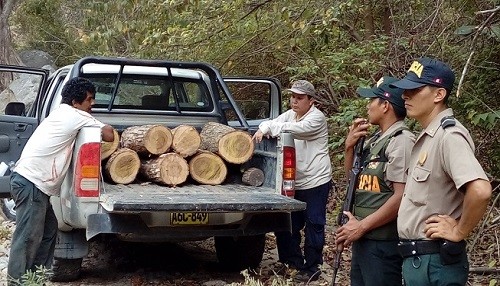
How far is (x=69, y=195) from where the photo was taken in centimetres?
594

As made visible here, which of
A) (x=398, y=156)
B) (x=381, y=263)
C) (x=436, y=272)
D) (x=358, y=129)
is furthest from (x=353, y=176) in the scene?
(x=436, y=272)

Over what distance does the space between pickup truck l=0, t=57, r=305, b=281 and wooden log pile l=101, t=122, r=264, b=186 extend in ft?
0.34

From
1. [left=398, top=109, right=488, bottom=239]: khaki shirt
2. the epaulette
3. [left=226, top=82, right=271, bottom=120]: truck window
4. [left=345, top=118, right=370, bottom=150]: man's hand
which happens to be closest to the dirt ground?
[left=345, top=118, right=370, bottom=150]: man's hand

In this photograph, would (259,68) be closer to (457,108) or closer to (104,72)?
(104,72)

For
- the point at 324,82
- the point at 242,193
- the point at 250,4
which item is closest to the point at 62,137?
the point at 242,193

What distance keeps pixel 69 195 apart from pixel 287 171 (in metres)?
1.83

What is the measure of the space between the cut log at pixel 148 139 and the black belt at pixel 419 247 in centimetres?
341

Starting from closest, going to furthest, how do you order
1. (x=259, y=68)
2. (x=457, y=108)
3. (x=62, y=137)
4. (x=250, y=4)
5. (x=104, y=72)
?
(x=62, y=137) → (x=457, y=108) → (x=104, y=72) → (x=250, y=4) → (x=259, y=68)

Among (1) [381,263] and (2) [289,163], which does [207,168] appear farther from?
(1) [381,263]

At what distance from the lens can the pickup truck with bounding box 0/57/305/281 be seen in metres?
5.67

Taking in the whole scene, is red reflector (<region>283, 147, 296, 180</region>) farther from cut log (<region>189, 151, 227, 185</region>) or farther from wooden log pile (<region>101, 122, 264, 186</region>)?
cut log (<region>189, 151, 227, 185</region>)

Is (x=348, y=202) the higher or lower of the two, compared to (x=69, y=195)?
higher

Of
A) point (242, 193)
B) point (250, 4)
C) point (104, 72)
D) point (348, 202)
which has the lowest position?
point (242, 193)

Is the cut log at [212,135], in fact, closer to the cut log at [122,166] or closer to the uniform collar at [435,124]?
the cut log at [122,166]
